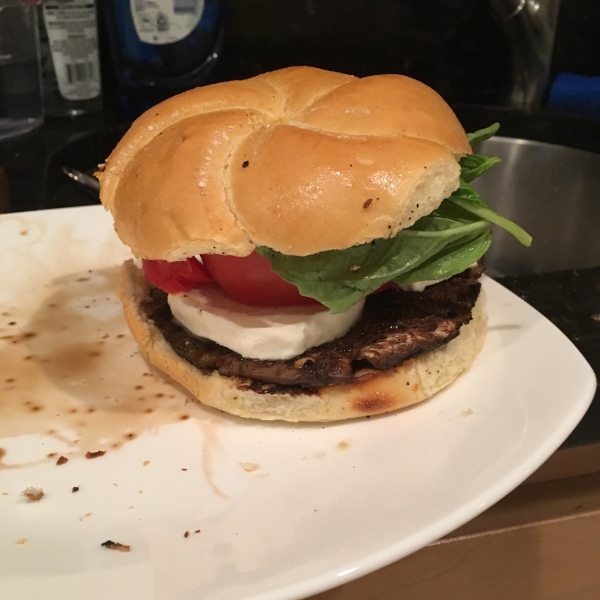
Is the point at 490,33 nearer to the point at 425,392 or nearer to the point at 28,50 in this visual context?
the point at 28,50

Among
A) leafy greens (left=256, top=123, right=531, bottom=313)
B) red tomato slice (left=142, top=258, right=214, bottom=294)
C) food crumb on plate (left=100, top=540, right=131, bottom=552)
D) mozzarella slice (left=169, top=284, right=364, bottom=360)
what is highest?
leafy greens (left=256, top=123, right=531, bottom=313)

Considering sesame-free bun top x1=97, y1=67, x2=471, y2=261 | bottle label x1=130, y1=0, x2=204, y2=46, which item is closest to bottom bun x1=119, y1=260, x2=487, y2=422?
sesame-free bun top x1=97, y1=67, x2=471, y2=261

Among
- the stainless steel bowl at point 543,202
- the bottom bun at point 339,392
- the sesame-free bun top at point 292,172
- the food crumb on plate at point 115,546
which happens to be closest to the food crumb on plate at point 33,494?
the food crumb on plate at point 115,546

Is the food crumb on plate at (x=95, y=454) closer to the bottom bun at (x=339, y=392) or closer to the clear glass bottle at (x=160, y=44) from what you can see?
the bottom bun at (x=339, y=392)

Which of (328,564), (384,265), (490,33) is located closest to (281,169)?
(384,265)

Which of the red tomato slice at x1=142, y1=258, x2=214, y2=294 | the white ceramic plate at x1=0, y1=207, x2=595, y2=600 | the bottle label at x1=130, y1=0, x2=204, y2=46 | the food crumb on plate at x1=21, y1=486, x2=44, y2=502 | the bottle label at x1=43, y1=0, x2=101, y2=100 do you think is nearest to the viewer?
the white ceramic plate at x1=0, y1=207, x2=595, y2=600

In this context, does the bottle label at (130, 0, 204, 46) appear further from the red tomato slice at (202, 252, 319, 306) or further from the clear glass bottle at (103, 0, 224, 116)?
the red tomato slice at (202, 252, 319, 306)
